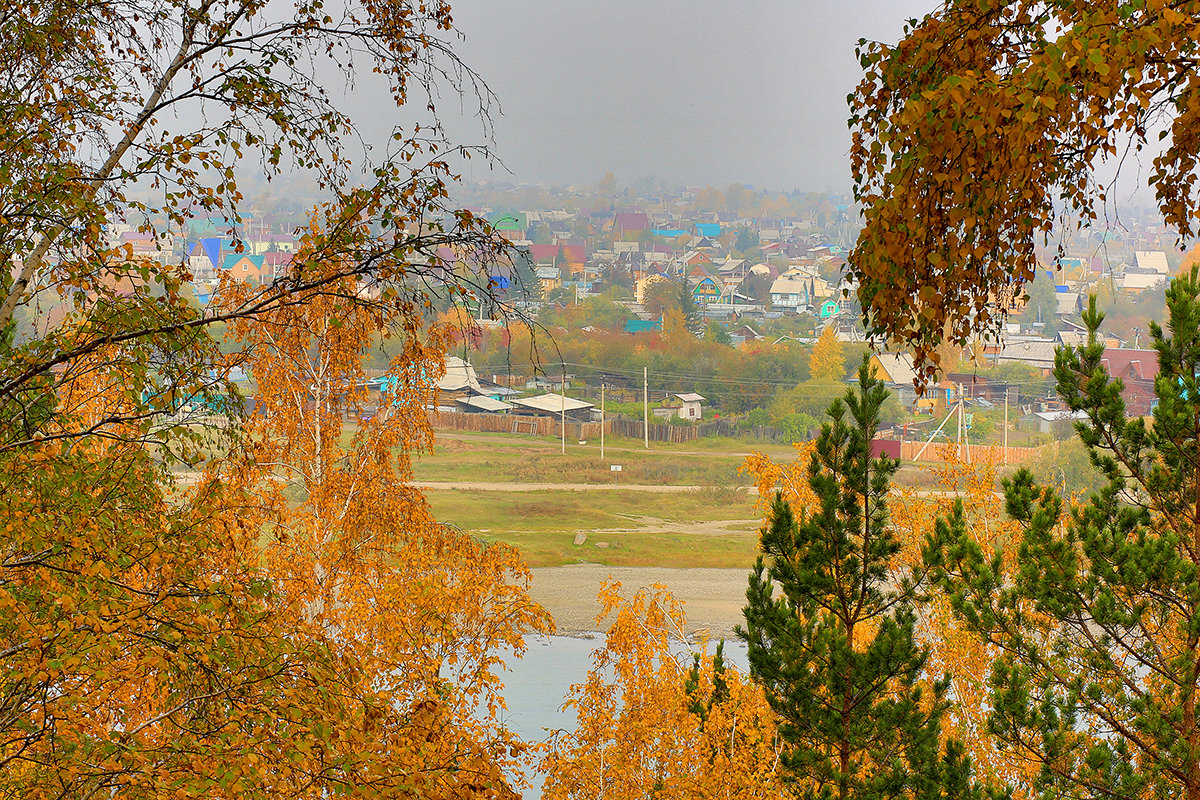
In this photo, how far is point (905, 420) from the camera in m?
46.8

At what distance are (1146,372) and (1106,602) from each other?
46273 mm

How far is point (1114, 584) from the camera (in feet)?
15.2

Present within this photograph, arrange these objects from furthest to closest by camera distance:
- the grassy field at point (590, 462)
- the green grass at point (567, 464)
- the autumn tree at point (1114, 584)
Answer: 1. the green grass at point (567, 464)
2. the grassy field at point (590, 462)
3. the autumn tree at point (1114, 584)

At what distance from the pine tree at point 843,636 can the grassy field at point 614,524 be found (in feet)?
91.0

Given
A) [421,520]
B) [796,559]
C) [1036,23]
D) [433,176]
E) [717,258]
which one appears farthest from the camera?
[717,258]

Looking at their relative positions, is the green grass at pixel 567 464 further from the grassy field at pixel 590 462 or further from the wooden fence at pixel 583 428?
the wooden fence at pixel 583 428

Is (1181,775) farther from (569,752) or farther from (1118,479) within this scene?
(569,752)

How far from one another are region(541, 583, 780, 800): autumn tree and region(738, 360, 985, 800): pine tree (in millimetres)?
557

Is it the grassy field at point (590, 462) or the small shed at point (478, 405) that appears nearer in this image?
the grassy field at point (590, 462)

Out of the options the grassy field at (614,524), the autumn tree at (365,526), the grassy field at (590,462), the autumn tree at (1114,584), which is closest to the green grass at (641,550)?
the grassy field at (614,524)

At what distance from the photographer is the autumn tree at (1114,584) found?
4.43 metres

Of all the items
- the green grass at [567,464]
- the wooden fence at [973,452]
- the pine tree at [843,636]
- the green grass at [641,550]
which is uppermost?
the pine tree at [843,636]

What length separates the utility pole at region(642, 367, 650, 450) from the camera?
4806cm

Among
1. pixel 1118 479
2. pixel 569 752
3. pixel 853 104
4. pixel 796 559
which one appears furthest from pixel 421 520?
pixel 853 104
